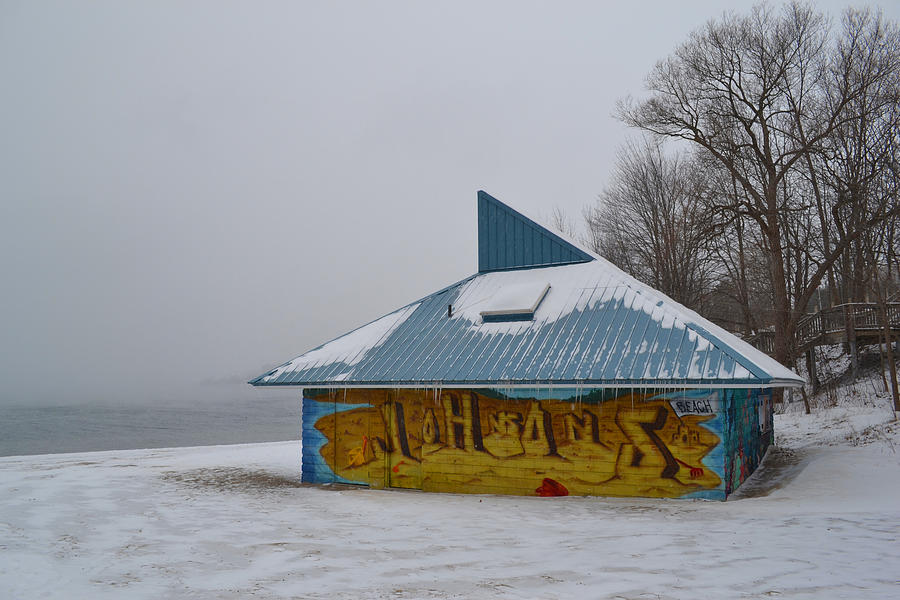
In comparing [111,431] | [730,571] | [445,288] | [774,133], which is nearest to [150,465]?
[445,288]

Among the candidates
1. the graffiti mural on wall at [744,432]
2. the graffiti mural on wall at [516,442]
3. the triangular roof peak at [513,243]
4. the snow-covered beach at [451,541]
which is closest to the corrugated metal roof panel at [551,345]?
the triangular roof peak at [513,243]

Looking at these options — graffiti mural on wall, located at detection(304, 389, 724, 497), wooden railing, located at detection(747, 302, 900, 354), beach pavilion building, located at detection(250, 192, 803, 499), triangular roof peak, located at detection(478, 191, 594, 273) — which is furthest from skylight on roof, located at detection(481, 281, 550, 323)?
wooden railing, located at detection(747, 302, 900, 354)

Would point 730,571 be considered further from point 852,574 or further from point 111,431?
point 111,431

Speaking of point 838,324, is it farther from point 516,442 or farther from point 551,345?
point 516,442

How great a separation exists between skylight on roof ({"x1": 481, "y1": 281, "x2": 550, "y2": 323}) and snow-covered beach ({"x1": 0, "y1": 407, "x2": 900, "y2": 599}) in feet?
13.3

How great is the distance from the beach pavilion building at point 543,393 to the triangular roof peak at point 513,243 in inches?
4.8

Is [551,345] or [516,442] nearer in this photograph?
[516,442]

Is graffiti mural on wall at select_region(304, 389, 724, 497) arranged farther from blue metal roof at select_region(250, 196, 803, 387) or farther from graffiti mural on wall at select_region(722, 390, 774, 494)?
blue metal roof at select_region(250, 196, 803, 387)

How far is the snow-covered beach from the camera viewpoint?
6.63 meters

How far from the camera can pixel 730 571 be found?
6.90 metres

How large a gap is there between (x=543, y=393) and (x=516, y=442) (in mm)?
1121

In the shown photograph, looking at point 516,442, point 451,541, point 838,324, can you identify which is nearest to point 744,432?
point 516,442

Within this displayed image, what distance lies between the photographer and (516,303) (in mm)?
14883

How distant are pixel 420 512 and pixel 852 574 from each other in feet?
21.1
